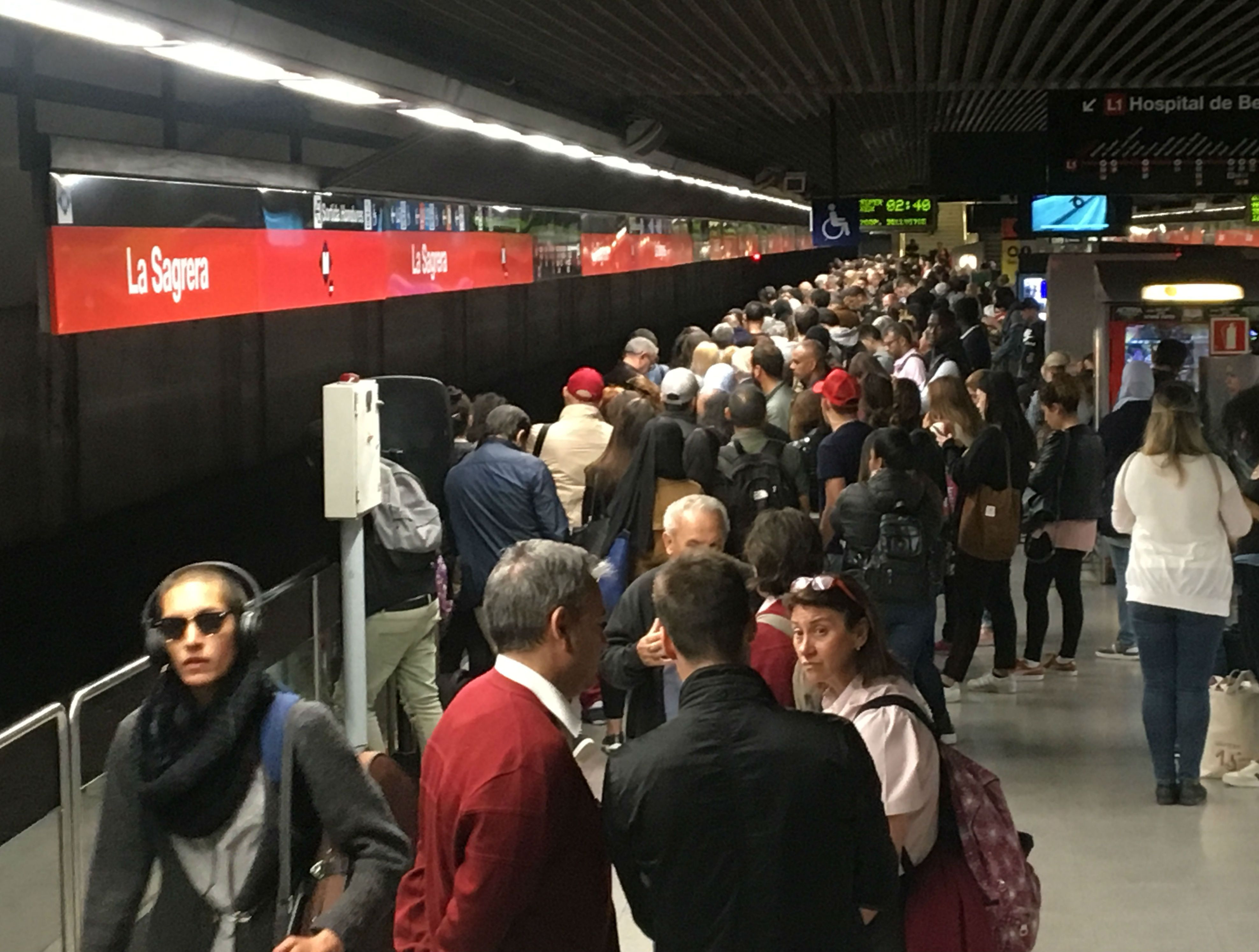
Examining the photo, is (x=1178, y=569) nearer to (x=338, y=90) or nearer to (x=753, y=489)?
(x=753, y=489)

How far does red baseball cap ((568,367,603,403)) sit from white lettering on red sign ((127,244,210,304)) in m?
2.59

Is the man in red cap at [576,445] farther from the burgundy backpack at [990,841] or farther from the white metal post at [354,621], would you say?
the burgundy backpack at [990,841]

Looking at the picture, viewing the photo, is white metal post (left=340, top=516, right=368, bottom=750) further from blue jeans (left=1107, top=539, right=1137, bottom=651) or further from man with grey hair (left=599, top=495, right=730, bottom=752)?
blue jeans (left=1107, top=539, right=1137, bottom=651)

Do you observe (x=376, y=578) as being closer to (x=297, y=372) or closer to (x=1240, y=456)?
(x=1240, y=456)

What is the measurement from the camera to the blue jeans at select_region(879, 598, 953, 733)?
6797 millimetres

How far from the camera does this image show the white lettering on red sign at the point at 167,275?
18.3 feet

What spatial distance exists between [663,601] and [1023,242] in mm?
26791

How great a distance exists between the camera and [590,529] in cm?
750

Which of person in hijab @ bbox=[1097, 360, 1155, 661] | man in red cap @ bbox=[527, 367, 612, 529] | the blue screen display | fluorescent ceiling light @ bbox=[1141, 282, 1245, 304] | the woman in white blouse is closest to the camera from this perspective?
the woman in white blouse

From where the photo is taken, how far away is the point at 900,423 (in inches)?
299

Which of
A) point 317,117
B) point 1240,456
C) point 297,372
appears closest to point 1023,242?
point 297,372

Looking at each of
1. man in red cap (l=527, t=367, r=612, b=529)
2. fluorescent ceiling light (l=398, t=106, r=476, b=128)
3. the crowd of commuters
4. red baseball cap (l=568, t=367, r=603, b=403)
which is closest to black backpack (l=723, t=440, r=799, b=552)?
the crowd of commuters

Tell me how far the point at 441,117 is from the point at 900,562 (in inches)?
129

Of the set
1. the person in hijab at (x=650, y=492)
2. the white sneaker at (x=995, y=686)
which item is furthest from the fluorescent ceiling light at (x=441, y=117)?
the white sneaker at (x=995, y=686)
